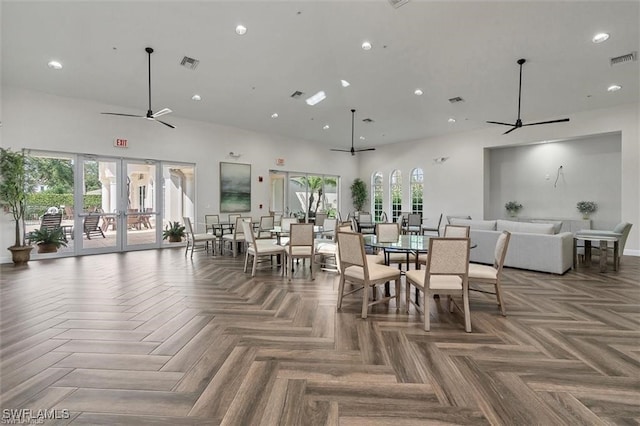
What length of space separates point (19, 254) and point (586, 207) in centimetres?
1346

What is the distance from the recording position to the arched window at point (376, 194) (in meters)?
12.6

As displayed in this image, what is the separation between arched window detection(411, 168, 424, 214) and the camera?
11234 millimetres

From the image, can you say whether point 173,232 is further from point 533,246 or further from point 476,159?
point 476,159

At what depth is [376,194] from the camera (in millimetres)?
12719

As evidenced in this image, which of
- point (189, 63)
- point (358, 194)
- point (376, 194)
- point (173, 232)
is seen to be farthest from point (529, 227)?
point (173, 232)

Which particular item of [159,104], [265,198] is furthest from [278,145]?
[159,104]

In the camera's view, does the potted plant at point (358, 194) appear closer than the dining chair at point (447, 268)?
No

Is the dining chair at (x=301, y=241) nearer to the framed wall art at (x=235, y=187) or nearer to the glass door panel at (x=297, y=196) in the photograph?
the framed wall art at (x=235, y=187)

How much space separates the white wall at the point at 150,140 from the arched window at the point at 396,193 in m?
2.74

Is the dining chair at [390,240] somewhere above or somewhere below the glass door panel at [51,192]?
below

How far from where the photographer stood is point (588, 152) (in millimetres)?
8383

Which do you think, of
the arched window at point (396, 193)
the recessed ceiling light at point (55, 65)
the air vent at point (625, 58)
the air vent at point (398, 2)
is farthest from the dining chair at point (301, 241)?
the arched window at point (396, 193)

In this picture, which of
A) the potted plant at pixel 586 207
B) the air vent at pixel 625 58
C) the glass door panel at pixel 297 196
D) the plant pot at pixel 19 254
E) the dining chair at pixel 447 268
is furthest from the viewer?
the glass door panel at pixel 297 196

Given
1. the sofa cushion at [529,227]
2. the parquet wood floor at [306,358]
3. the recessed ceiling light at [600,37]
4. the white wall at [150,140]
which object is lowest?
the parquet wood floor at [306,358]
